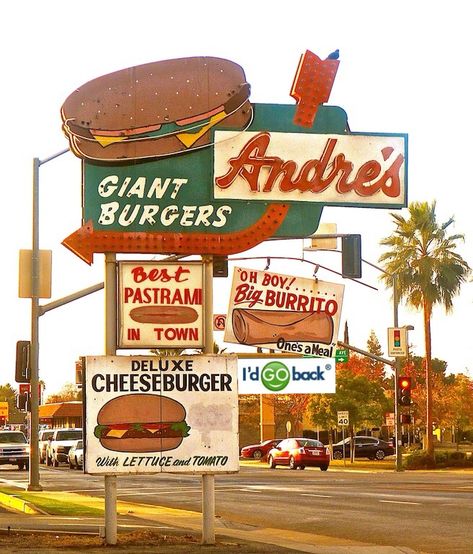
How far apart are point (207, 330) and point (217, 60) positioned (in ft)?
11.4

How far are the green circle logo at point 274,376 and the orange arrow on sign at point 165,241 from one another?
1850 inches

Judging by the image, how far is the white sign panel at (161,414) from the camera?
1358 cm

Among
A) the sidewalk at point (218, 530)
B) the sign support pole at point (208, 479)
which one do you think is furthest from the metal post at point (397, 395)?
the sign support pole at point (208, 479)

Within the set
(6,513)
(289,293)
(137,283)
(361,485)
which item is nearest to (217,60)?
(137,283)

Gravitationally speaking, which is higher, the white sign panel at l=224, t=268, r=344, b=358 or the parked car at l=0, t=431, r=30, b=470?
the white sign panel at l=224, t=268, r=344, b=358

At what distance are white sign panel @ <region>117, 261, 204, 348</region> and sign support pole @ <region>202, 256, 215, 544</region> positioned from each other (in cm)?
7

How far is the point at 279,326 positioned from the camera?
90.8ft

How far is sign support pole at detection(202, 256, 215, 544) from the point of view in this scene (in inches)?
538

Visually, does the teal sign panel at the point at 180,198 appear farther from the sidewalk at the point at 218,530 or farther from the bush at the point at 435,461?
the bush at the point at 435,461

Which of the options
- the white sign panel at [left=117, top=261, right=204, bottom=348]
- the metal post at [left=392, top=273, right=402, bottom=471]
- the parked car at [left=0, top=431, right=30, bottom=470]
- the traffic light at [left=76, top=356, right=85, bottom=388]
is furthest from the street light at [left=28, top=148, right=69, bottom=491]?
the metal post at [left=392, top=273, right=402, bottom=471]

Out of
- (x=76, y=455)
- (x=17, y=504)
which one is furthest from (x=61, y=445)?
(x=17, y=504)

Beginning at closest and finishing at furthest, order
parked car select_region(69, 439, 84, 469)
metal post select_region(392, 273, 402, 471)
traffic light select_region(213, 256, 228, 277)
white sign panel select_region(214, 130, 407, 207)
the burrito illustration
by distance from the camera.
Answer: traffic light select_region(213, 256, 228, 277) → white sign panel select_region(214, 130, 407, 207) → the burrito illustration → parked car select_region(69, 439, 84, 469) → metal post select_region(392, 273, 402, 471)

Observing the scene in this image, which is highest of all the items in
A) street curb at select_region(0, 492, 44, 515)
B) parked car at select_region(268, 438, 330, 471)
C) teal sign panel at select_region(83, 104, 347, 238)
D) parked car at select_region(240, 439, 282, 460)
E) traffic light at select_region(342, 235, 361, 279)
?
traffic light at select_region(342, 235, 361, 279)

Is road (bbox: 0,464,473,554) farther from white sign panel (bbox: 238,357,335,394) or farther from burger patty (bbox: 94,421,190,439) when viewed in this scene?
white sign panel (bbox: 238,357,335,394)
